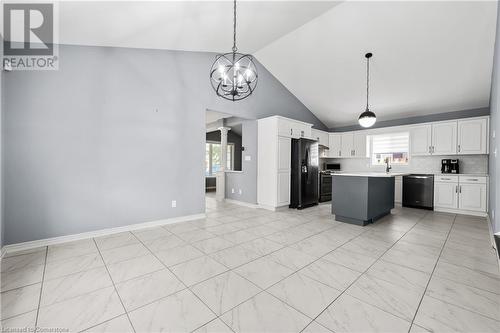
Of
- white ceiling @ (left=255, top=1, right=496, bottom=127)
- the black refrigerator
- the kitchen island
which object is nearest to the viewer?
white ceiling @ (left=255, top=1, right=496, bottom=127)

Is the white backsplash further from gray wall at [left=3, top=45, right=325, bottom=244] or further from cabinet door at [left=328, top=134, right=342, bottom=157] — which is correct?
gray wall at [left=3, top=45, right=325, bottom=244]

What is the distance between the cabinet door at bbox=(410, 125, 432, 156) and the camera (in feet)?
17.7

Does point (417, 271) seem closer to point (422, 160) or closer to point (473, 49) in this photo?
point (473, 49)

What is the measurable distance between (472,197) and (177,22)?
696 cm

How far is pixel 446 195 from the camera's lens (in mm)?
4941

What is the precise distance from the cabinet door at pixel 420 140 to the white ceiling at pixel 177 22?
4206 mm

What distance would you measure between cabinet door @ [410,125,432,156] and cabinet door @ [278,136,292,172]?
3.50m

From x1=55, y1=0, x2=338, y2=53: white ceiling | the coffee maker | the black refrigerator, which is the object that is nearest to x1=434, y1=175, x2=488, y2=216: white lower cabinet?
the coffee maker

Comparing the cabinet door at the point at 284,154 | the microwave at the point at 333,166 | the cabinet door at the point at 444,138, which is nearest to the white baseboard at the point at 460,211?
the cabinet door at the point at 444,138

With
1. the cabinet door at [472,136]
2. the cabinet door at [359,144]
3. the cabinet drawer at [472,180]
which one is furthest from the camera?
the cabinet door at [359,144]

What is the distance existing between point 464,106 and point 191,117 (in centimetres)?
654

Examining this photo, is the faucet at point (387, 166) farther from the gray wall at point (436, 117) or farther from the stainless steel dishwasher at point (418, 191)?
the gray wall at point (436, 117)

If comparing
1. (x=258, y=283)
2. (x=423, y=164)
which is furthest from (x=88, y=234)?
(x=423, y=164)

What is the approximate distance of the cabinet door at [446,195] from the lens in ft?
15.9
